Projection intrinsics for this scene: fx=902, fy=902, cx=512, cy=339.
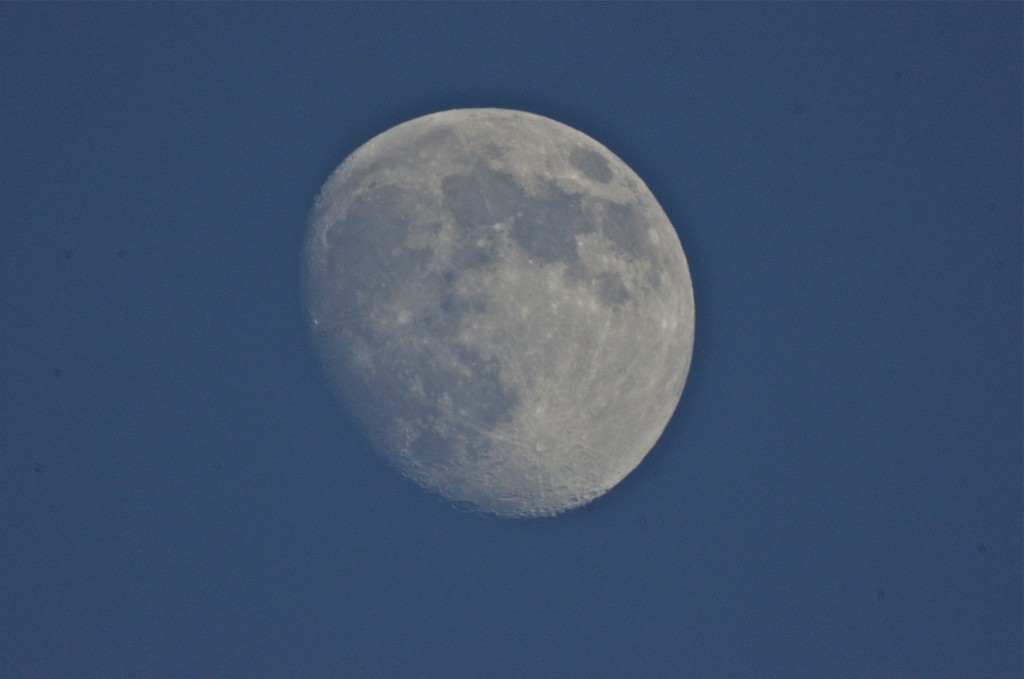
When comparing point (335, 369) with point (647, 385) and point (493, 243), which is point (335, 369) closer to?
point (493, 243)

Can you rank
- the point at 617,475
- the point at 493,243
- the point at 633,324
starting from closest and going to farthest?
1. the point at 493,243
2. the point at 633,324
3. the point at 617,475

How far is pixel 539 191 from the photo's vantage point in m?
7.56

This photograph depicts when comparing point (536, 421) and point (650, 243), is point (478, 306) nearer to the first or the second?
point (536, 421)

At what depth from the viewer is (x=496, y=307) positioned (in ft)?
24.0

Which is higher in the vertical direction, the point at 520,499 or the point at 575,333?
the point at 575,333

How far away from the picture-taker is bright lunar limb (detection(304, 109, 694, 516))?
7340mm

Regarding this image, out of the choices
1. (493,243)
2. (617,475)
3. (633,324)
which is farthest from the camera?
(617,475)

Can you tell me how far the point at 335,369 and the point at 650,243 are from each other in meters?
3.01

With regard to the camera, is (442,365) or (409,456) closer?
(442,365)

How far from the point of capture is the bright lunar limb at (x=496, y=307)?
7.34m

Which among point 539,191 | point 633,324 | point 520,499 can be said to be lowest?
point 520,499

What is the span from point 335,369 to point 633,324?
2.63m

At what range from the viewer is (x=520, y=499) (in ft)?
26.5

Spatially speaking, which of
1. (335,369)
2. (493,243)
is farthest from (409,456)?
(493,243)
